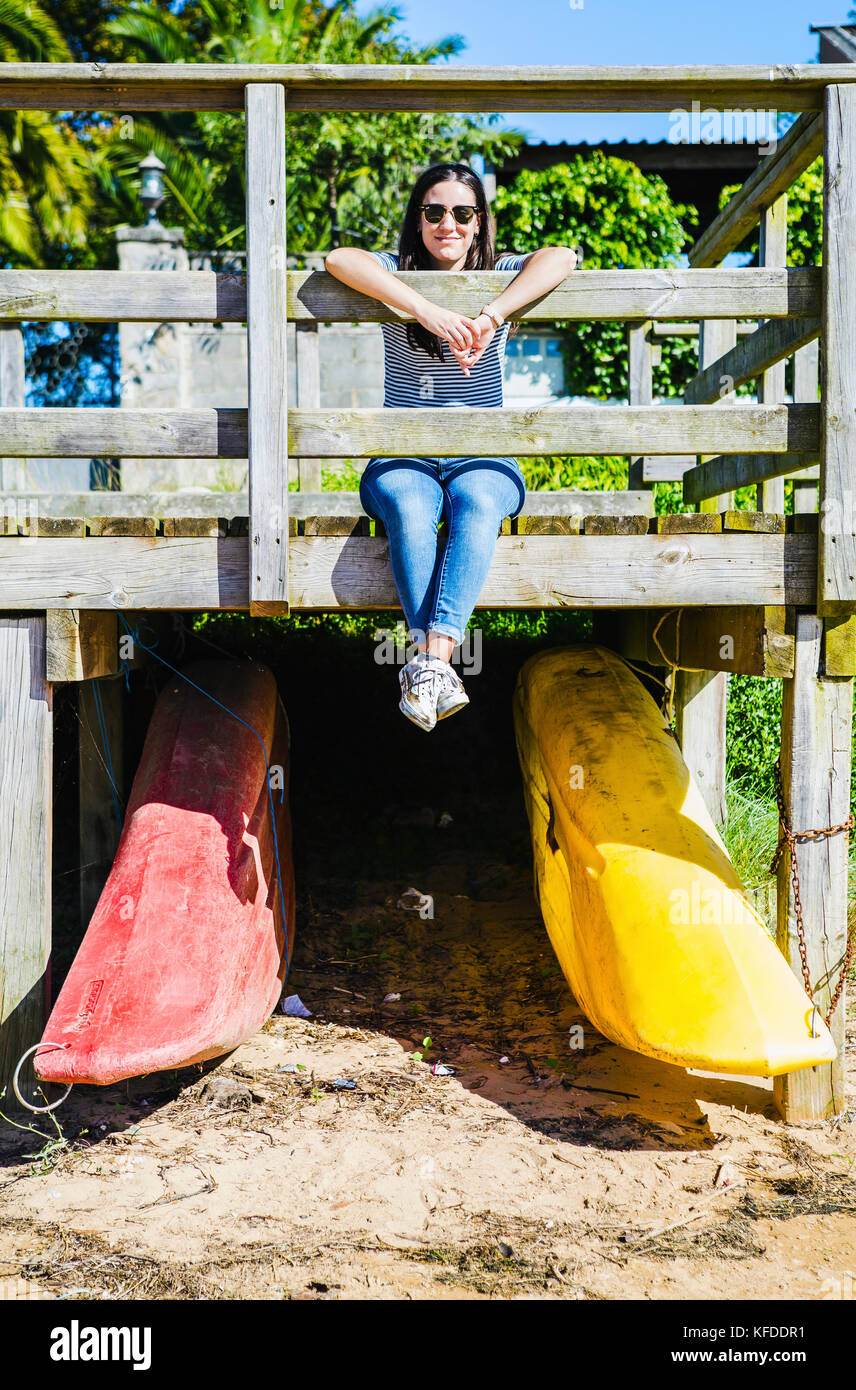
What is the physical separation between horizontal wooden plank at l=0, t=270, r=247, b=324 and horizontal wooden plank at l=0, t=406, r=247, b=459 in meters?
0.28

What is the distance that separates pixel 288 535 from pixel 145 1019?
145cm

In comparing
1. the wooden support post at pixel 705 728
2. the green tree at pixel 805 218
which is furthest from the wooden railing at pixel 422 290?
the green tree at pixel 805 218

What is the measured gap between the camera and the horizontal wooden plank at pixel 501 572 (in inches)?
135

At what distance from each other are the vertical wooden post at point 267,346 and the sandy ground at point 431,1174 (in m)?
1.58

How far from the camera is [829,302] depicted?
3.22 m

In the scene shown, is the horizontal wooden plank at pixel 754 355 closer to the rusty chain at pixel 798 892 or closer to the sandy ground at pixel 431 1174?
the rusty chain at pixel 798 892

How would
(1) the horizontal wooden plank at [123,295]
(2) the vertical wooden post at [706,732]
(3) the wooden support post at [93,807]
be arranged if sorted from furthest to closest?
(2) the vertical wooden post at [706,732]
(3) the wooden support post at [93,807]
(1) the horizontal wooden plank at [123,295]

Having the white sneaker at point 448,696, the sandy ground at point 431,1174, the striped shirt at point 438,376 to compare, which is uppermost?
the striped shirt at point 438,376

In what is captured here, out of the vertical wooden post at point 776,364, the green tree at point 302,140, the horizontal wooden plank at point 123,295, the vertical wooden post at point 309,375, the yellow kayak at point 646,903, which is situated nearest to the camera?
the yellow kayak at point 646,903

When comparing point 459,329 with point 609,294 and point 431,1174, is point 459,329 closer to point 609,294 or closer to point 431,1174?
Answer: point 609,294

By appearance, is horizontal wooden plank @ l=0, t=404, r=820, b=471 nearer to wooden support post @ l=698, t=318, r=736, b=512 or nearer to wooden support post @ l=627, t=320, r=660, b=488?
wooden support post @ l=698, t=318, r=736, b=512

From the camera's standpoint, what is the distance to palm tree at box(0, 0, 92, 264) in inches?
558
